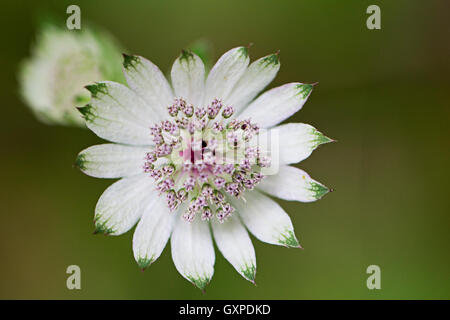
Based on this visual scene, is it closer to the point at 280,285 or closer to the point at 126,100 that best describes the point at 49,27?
the point at 126,100

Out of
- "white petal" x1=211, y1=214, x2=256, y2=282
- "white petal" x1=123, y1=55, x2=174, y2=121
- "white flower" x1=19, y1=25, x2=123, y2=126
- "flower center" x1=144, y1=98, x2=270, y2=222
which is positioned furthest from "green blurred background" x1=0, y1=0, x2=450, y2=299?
"white petal" x1=123, y1=55, x2=174, y2=121

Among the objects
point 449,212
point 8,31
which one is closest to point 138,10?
point 8,31

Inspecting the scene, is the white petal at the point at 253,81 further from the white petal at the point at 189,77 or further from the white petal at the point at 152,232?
the white petal at the point at 152,232

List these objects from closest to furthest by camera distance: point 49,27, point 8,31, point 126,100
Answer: point 126,100
point 49,27
point 8,31

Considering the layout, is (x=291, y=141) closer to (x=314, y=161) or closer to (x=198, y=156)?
(x=198, y=156)

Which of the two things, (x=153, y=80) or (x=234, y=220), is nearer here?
(x=153, y=80)

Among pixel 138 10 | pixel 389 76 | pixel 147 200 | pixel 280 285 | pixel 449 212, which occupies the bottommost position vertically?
pixel 280 285

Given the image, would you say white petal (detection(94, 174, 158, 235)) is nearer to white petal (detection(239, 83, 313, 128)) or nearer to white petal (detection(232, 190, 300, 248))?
white petal (detection(232, 190, 300, 248))
